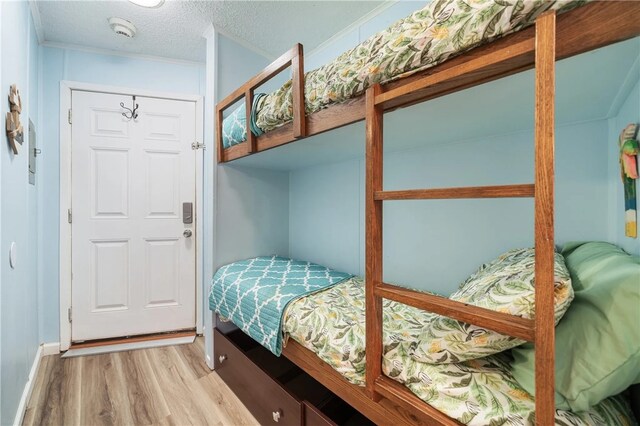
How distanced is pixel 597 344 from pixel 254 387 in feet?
4.85

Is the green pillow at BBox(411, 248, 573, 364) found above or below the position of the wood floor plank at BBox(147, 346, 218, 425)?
above

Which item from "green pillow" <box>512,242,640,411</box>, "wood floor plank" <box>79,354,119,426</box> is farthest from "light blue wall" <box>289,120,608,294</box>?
"wood floor plank" <box>79,354,119,426</box>

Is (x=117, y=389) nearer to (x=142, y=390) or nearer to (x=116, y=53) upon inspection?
(x=142, y=390)

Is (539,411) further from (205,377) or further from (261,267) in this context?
(205,377)

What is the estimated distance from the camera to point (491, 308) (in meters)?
0.71

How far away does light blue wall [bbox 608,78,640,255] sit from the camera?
0.92 meters

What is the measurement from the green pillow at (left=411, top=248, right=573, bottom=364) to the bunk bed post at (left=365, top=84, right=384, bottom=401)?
0.13 metres

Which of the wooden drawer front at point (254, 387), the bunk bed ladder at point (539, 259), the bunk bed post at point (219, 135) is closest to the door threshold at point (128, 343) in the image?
the wooden drawer front at point (254, 387)

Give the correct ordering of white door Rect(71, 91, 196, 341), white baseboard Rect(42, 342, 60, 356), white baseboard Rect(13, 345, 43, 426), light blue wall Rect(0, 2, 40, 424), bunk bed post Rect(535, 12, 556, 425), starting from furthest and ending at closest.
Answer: white door Rect(71, 91, 196, 341) → white baseboard Rect(42, 342, 60, 356) → white baseboard Rect(13, 345, 43, 426) → light blue wall Rect(0, 2, 40, 424) → bunk bed post Rect(535, 12, 556, 425)

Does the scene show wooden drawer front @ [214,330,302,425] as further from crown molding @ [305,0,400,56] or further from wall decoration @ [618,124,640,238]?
crown molding @ [305,0,400,56]

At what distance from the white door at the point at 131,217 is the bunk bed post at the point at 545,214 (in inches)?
102

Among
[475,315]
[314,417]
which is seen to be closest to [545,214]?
[475,315]

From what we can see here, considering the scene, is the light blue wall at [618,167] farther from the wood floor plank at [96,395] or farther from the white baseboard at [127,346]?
the white baseboard at [127,346]

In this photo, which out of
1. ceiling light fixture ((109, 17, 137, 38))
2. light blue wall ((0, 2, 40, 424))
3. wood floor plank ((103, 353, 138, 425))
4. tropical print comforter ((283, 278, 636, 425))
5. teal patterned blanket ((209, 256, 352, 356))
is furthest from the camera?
ceiling light fixture ((109, 17, 137, 38))
